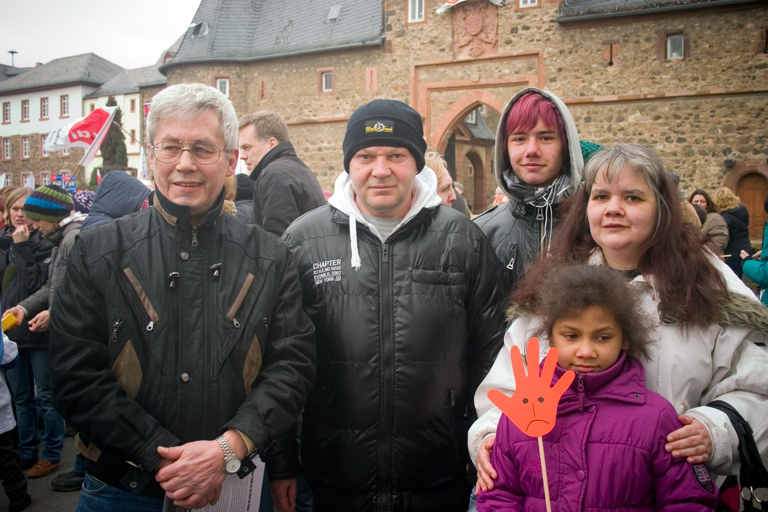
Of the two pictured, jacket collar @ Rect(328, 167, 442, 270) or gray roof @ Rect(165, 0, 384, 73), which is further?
gray roof @ Rect(165, 0, 384, 73)

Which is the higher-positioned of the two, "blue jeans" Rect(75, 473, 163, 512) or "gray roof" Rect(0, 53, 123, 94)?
"gray roof" Rect(0, 53, 123, 94)

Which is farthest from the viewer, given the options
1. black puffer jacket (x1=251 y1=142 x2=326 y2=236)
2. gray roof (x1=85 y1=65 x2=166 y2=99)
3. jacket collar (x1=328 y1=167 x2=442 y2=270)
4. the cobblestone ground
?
gray roof (x1=85 y1=65 x2=166 y2=99)

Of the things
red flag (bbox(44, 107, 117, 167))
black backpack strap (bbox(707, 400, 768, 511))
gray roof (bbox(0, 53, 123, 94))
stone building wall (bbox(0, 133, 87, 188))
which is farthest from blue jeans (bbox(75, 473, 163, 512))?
gray roof (bbox(0, 53, 123, 94))

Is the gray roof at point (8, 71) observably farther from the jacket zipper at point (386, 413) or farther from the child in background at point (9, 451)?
the jacket zipper at point (386, 413)

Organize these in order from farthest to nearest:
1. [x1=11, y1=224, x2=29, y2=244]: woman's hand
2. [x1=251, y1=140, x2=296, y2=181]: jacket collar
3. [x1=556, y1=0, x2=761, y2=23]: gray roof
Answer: [x1=556, y1=0, x2=761, y2=23]: gray roof, [x1=11, y1=224, x2=29, y2=244]: woman's hand, [x1=251, y1=140, x2=296, y2=181]: jacket collar

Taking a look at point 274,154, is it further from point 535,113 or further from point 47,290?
point 535,113

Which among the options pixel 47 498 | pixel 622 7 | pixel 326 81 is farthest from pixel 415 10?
pixel 47 498

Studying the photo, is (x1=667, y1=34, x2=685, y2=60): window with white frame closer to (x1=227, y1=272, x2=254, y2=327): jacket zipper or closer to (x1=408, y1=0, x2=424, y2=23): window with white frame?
(x1=408, y1=0, x2=424, y2=23): window with white frame

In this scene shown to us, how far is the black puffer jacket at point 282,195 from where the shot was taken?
13.2 ft

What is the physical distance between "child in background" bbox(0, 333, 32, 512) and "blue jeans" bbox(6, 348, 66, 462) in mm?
759

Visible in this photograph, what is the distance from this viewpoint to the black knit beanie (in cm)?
240

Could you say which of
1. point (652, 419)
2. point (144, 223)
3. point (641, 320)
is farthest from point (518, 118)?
point (144, 223)

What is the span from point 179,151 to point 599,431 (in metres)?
1.62

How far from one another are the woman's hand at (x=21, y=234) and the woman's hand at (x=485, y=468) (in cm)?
450
